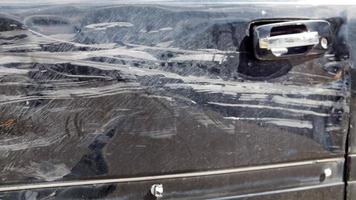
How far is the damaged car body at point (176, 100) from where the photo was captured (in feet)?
5.34

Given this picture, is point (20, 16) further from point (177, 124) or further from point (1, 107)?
point (177, 124)

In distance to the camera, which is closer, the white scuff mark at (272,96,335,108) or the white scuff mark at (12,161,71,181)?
the white scuff mark at (12,161,71,181)

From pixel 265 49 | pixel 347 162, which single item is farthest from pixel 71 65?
pixel 347 162

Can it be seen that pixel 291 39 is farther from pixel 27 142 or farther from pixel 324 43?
pixel 27 142

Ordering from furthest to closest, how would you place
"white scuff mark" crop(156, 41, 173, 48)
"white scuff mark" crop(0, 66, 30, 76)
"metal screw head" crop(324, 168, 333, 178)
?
"metal screw head" crop(324, 168, 333, 178)
"white scuff mark" crop(156, 41, 173, 48)
"white scuff mark" crop(0, 66, 30, 76)

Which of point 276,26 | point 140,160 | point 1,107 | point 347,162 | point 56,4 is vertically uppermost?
point 56,4

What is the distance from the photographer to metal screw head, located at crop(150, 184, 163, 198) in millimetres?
1784

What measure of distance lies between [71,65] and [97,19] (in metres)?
0.16

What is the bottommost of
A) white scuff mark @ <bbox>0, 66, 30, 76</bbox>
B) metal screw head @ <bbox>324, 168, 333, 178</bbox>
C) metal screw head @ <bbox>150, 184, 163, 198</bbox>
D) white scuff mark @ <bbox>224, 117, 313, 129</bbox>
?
metal screw head @ <bbox>324, 168, 333, 178</bbox>

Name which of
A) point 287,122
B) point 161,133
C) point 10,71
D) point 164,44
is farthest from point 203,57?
point 10,71

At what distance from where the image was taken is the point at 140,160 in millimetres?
1757

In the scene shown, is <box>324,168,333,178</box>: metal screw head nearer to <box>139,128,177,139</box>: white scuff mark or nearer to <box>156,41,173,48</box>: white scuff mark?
<box>139,128,177,139</box>: white scuff mark

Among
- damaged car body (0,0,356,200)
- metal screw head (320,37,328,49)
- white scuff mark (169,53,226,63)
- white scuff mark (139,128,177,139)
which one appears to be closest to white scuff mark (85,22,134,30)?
damaged car body (0,0,356,200)

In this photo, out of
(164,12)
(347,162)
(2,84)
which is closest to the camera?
(2,84)
